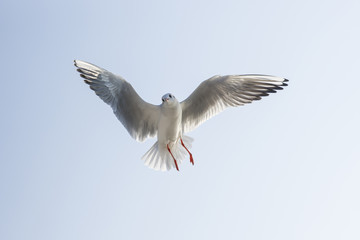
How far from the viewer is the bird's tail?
→ 7848 millimetres

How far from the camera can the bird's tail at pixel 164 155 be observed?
785 centimetres

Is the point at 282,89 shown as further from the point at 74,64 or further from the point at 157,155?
the point at 74,64

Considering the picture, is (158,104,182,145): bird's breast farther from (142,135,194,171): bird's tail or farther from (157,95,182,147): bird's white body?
(142,135,194,171): bird's tail

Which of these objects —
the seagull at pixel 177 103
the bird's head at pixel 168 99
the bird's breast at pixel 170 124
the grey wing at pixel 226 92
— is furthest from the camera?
the grey wing at pixel 226 92

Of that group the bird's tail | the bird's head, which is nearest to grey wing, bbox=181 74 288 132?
the bird's tail

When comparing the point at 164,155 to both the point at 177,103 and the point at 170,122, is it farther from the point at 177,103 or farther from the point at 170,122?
the point at 177,103

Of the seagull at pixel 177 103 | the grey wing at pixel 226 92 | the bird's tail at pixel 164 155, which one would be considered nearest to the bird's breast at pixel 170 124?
the seagull at pixel 177 103

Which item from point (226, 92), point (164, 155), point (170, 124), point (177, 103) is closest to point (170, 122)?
point (170, 124)

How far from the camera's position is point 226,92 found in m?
7.87

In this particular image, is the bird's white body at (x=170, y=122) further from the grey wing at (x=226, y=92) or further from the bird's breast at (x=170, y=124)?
the grey wing at (x=226, y=92)

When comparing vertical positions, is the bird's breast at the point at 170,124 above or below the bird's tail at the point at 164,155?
above

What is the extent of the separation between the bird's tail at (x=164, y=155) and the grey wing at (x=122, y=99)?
29cm

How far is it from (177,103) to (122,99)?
0.77m

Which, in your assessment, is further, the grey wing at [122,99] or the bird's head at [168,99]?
the grey wing at [122,99]
